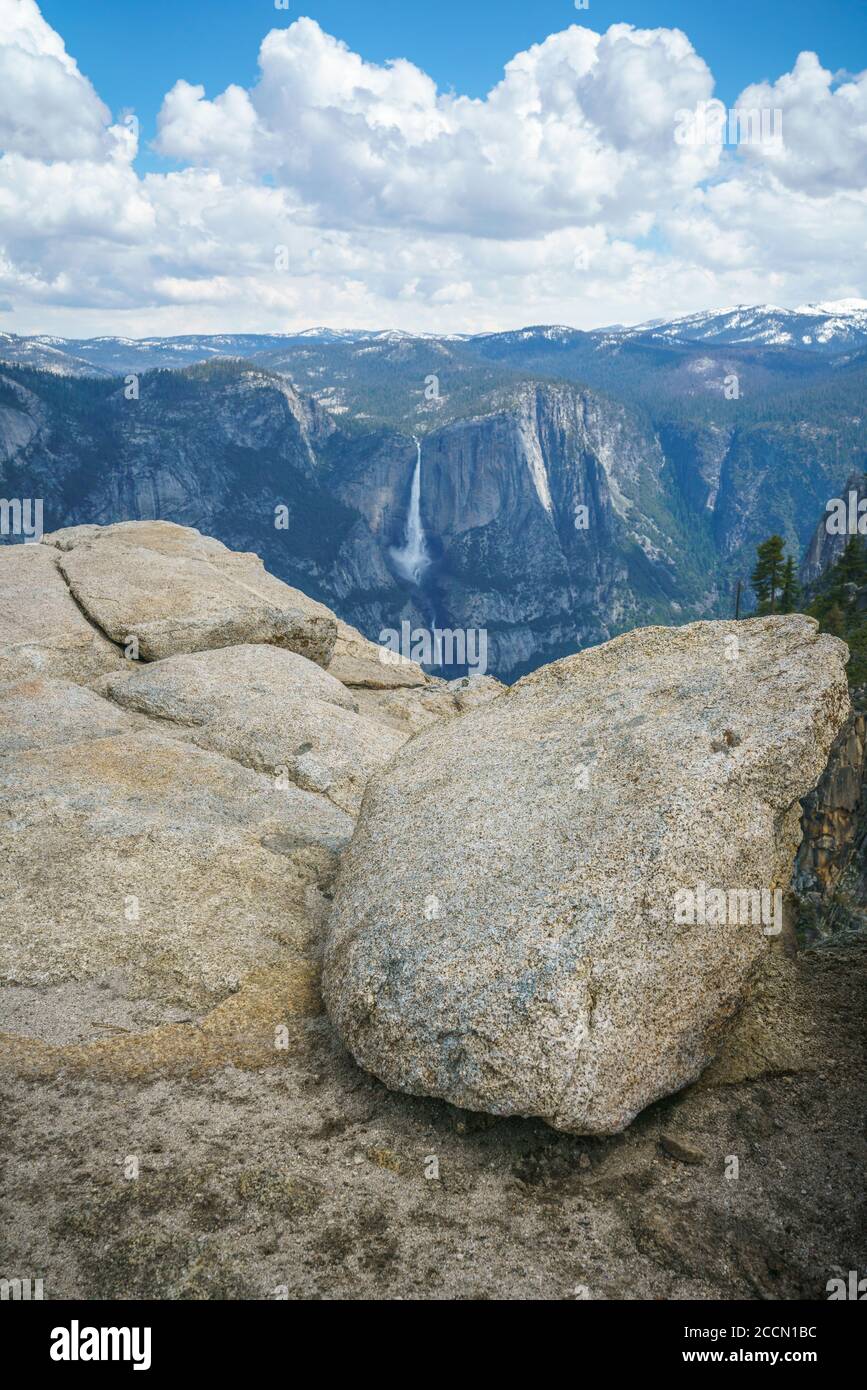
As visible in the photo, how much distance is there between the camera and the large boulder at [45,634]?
26609 mm

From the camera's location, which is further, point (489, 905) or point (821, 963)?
point (821, 963)

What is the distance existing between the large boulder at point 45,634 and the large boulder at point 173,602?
705mm

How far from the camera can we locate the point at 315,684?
90.3 ft

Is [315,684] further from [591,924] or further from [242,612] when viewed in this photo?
[591,924]

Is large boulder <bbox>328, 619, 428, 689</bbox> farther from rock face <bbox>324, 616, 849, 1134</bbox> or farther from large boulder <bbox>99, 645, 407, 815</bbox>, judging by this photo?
rock face <bbox>324, 616, 849, 1134</bbox>

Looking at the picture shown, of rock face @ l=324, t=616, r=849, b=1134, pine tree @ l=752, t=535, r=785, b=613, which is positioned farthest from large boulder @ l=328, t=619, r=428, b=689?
pine tree @ l=752, t=535, r=785, b=613

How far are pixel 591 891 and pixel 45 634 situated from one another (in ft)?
76.7

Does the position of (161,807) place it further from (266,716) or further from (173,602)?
(173,602)

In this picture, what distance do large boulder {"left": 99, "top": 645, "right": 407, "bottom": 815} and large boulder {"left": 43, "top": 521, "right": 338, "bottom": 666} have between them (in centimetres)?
220

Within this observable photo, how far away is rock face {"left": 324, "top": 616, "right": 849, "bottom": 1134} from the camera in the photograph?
1079 centimetres

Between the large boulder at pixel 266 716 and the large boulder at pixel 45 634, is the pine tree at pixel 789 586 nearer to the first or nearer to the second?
the large boulder at pixel 266 716

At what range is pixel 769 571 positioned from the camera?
104938mm

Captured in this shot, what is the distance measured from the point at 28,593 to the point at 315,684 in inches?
475

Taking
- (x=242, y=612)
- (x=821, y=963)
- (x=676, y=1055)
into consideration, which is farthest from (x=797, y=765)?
(x=242, y=612)
